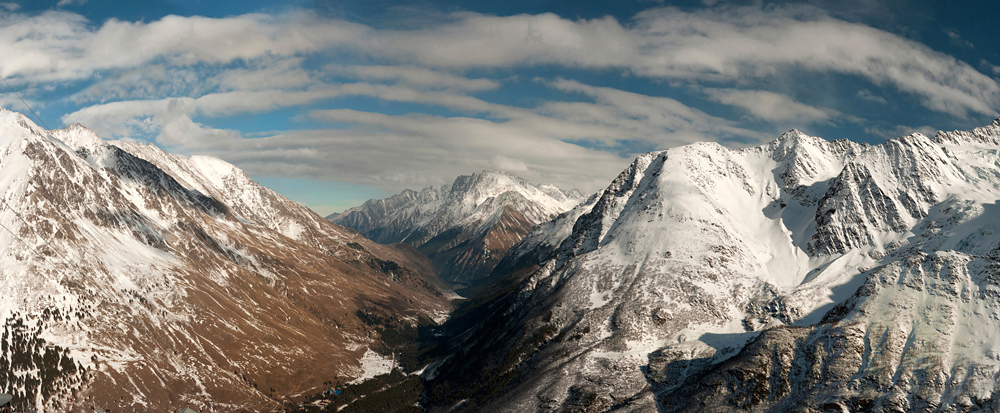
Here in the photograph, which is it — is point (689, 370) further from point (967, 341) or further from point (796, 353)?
point (967, 341)

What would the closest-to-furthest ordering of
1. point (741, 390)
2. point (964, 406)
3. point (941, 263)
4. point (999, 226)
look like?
point (964, 406) → point (741, 390) → point (941, 263) → point (999, 226)

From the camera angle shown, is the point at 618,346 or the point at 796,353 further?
the point at 618,346

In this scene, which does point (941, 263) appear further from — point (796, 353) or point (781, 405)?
point (781, 405)

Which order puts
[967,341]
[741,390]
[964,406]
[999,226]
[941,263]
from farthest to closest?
[999,226]
[941,263]
[741,390]
[967,341]
[964,406]

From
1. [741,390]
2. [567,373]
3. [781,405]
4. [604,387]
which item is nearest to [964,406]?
[781,405]

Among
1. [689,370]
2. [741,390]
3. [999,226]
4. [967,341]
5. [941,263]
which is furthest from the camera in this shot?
[999,226]

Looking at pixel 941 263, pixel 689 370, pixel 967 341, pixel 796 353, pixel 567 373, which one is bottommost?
pixel 567 373

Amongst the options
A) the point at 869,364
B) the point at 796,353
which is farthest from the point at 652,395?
the point at 869,364

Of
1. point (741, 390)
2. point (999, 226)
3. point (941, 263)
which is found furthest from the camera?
point (999, 226)

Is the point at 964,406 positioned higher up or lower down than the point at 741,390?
higher up
